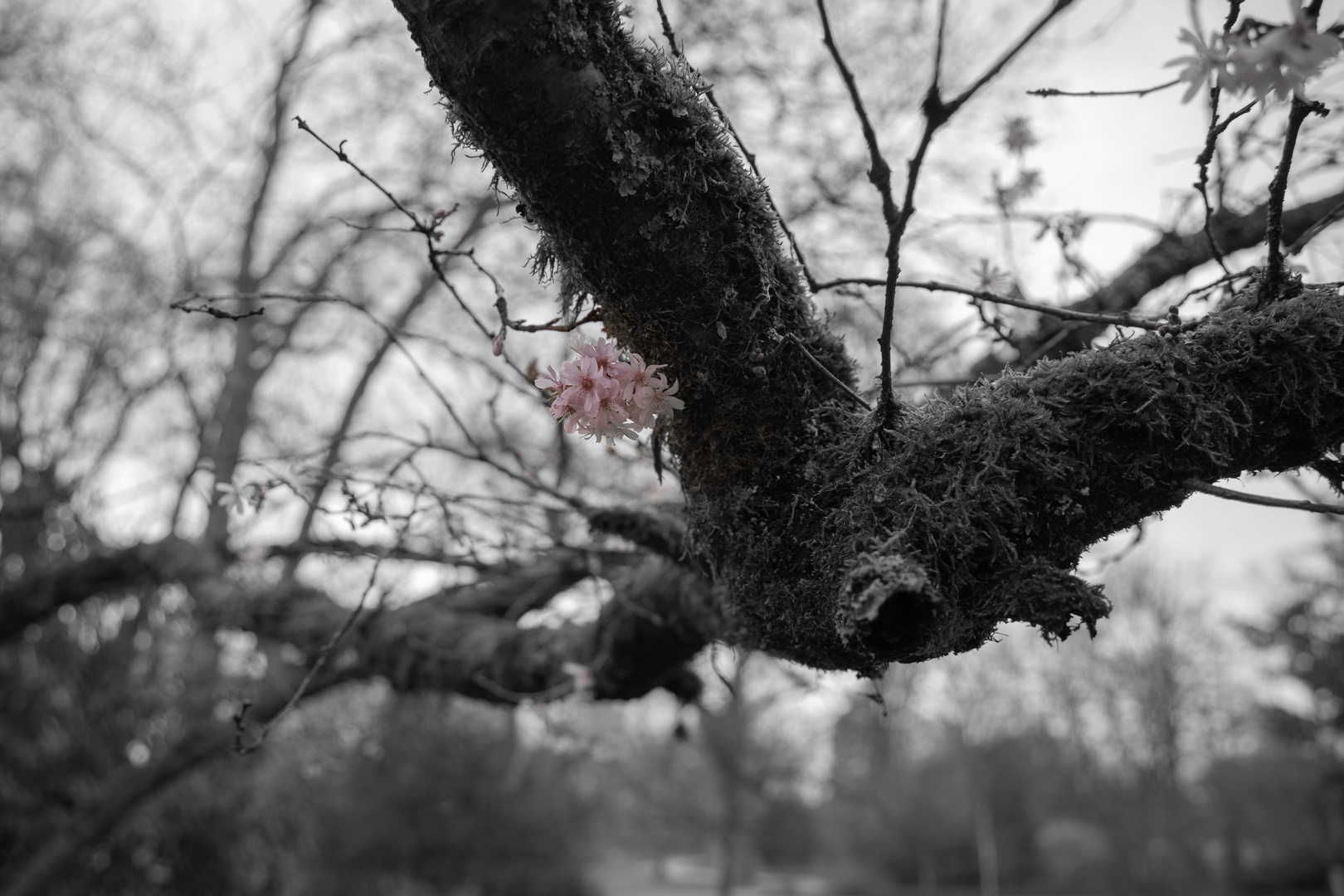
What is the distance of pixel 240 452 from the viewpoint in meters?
6.99

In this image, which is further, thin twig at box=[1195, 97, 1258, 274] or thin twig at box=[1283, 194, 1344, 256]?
thin twig at box=[1283, 194, 1344, 256]

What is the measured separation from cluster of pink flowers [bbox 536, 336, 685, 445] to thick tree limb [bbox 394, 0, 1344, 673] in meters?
0.09

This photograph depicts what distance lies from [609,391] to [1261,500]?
106cm

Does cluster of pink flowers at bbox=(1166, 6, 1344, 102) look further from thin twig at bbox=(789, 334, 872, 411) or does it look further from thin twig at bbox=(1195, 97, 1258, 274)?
thin twig at bbox=(789, 334, 872, 411)

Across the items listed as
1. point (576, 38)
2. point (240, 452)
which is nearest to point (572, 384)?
point (576, 38)

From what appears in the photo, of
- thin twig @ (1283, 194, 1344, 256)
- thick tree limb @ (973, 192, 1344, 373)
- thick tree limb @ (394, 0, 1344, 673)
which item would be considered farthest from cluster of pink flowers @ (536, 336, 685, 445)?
thick tree limb @ (973, 192, 1344, 373)

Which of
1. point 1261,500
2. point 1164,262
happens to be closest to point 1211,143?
point 1261,500

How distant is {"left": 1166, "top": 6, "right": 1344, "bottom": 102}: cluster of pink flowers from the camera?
921 mm

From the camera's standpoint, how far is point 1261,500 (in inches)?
51.6

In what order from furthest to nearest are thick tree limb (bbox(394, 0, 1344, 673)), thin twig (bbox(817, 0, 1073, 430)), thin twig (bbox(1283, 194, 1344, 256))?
1. thin twig (bbox(1283, 194, 1344, 256))
2. thick tree limb (bbox(394, 0, 1344, 673))
3. thin twig (bbox(817, 0, 1073, 430))

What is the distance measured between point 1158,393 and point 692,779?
22.2 m

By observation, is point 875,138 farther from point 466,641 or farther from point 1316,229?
point 466,641

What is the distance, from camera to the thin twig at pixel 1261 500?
4.27 feet

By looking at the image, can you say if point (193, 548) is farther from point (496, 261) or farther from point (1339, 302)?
point (1339, 302)
